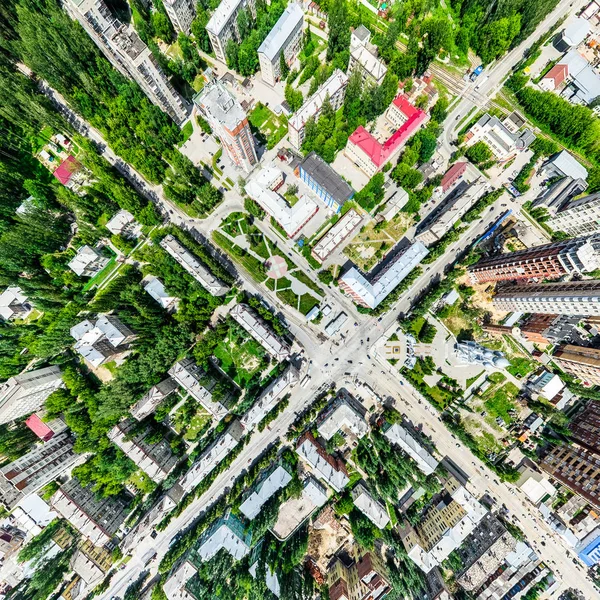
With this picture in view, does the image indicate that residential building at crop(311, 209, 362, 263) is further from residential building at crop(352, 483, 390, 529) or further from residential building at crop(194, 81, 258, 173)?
residential building at crop(352, 483, 390, 529)

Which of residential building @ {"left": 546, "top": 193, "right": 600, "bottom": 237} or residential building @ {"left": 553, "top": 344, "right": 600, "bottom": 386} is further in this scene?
residential building @ {"left": 553, "top": 344, "right": 600, "bottom": 386}

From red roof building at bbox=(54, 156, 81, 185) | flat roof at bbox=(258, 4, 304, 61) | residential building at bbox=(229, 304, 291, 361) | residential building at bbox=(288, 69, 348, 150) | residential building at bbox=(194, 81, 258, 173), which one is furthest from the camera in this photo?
red roof building at bbox=(54, 156, 81, 185)

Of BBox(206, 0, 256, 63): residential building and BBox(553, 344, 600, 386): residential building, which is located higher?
BBox(206, 0, 256, 63): residential building

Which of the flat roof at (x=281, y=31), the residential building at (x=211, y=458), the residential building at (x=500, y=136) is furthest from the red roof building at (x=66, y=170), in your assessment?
the residential building at (x=500, y=136)

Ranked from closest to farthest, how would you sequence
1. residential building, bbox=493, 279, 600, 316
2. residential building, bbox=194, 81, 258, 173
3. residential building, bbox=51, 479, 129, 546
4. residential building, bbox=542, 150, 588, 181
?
residential building, bbox=194, 81, 258, 173 < residential building, bbox=493, 279, 600, 316 < residential building, bbox=51, 479, 129, 546 < residential building, bbox=542, 150, 588, 181

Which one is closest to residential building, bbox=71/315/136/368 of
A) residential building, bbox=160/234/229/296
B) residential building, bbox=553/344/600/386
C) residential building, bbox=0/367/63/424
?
residential building, bbox=0/367/63/424

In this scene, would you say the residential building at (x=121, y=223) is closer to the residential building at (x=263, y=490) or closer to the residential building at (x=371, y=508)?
the residential building at (x=263, y=490)

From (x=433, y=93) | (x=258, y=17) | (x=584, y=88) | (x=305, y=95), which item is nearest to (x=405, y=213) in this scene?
(x=433, y=93)
